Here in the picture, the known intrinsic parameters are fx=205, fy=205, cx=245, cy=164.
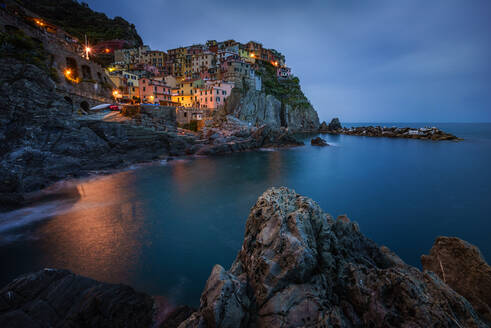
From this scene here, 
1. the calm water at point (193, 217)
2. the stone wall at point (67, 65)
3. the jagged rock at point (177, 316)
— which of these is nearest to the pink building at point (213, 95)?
the stone wall at point (67, 65)

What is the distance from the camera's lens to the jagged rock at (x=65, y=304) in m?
5.59

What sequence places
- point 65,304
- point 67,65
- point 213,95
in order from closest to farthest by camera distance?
point 65,304, point 67,65, point 213,95

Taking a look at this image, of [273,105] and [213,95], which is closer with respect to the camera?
[213,95]

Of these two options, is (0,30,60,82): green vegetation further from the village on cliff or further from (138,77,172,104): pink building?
(138,77,172,104): pink building

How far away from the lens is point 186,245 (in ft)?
42.1

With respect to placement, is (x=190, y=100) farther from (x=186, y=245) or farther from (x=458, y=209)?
(x=458, y=209)

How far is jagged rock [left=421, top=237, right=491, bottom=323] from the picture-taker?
608 centimetres

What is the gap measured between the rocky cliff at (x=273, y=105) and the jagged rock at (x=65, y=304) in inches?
2080

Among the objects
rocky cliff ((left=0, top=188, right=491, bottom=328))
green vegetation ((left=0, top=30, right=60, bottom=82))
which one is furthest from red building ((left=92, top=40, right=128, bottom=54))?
rocky cliff ((left=0, top=188, right=491, bottom=328))

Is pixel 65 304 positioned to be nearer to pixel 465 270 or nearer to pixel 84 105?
pixel 465 270

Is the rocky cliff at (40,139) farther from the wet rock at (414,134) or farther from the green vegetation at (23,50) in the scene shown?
the wet rock at (414,134)

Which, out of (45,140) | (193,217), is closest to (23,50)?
(45,140)

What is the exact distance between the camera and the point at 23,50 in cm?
2809

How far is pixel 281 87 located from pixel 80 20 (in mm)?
87752
